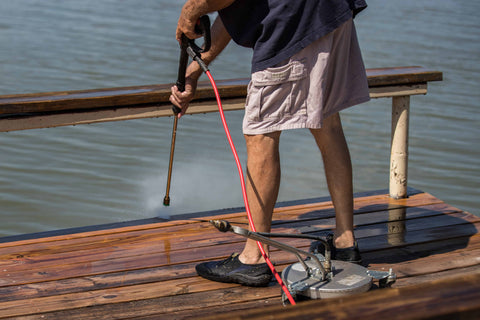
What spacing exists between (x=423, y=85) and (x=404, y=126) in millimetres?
207

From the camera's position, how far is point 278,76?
7.29 ft

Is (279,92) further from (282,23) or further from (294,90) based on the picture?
(282,23)

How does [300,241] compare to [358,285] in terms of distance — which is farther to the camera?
[300,241]

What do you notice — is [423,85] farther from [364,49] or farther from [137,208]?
[364,49]

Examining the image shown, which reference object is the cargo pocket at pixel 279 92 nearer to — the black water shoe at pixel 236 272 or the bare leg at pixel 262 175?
the bare leg at pixel 262 175

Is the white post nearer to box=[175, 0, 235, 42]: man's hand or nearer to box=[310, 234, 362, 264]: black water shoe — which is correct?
box=[310, 234, 362, 264]: black water shoe

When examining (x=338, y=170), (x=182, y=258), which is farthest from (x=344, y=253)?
(x=182, y=258)

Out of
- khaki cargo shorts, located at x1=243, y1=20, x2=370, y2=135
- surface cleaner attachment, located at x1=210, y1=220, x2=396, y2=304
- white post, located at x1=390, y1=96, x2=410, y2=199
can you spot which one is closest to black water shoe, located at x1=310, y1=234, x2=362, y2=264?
surface cleaner attachment, located at x1=210, y1=220, x2=396, y2=304

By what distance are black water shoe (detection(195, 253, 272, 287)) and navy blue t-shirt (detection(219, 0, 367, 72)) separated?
682 mm

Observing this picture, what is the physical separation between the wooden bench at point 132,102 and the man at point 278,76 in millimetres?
470

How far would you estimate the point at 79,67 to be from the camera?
870cm

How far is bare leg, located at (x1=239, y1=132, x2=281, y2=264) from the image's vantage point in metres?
2.32

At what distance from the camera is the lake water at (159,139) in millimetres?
5328

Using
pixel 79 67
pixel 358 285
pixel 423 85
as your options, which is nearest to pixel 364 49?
pixel 79 67
